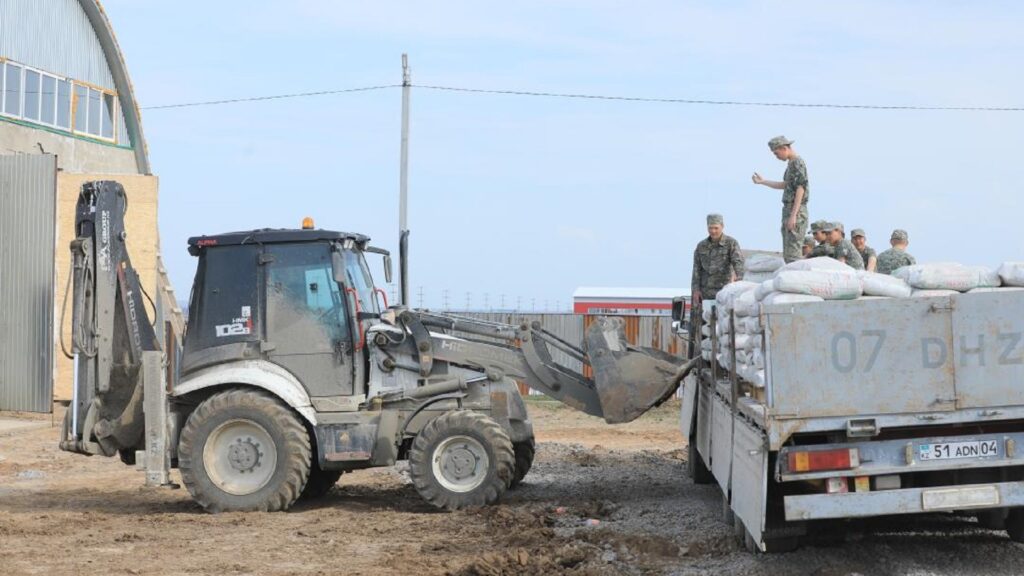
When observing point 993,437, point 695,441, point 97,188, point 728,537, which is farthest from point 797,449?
point 97,188

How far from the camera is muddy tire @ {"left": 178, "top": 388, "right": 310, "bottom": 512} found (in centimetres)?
1151

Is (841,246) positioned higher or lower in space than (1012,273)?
higher

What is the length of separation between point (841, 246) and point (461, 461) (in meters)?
3.92

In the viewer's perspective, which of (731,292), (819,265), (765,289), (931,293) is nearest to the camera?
(931,293)

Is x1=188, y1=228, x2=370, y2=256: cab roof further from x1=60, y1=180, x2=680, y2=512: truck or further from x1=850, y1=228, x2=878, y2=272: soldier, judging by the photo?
x1=850, y1=228, x2=878, y2=272: soldier

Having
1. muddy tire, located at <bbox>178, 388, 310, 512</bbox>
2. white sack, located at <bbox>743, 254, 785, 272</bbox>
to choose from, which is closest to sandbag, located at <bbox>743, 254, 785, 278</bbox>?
white sack, located at <bbox>743, 254, 785, 272</bbox>

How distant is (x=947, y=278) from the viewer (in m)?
7.78

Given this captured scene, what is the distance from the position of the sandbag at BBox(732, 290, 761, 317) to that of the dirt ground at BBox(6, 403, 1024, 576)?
156 cm

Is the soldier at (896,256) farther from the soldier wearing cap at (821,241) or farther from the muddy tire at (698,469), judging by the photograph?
the muddy tire at (698,469)

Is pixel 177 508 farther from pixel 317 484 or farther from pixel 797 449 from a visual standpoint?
pixel 797 449

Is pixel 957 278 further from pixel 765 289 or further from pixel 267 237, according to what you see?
pixel 267 237

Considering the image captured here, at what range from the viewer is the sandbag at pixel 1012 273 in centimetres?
777

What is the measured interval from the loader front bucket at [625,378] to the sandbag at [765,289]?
11.0 feet

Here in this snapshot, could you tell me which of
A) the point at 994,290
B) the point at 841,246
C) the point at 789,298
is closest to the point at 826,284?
the point at 789,298
